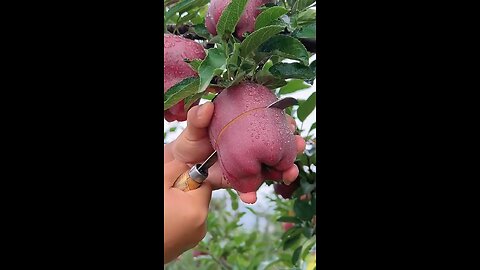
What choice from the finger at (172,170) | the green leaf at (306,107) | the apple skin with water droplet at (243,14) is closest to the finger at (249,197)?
the finger at (172,170)

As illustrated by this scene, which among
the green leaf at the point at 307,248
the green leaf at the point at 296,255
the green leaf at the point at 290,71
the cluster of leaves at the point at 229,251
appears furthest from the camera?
the cluster of leaves at the point at 229,251

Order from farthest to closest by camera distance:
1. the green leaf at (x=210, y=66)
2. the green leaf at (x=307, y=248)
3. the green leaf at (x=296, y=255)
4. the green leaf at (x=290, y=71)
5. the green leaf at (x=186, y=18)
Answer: the green leaf at (x=296, y=255), the green leaf at (x=307, y=248), the green leaf at (x=186, y=18), the green leaf at (x=290, y=71), the green leaf at (x=210, y=66)

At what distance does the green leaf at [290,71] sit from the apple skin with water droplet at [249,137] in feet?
0.12

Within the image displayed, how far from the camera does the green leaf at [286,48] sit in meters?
0.76

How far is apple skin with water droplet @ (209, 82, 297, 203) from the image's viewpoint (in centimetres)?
72

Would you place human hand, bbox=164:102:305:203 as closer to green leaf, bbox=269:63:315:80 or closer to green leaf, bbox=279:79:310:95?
green leaf, bbox=269:63:315:80

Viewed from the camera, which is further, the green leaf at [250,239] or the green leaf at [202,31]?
the green leaf at [250,239]

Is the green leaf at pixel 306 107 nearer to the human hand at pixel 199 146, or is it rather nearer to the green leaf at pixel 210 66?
the human hand at pixel 199 146

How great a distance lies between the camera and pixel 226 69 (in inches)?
29.6

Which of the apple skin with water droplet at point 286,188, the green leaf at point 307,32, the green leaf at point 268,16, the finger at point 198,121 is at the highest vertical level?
the green leaf at point 268,16
